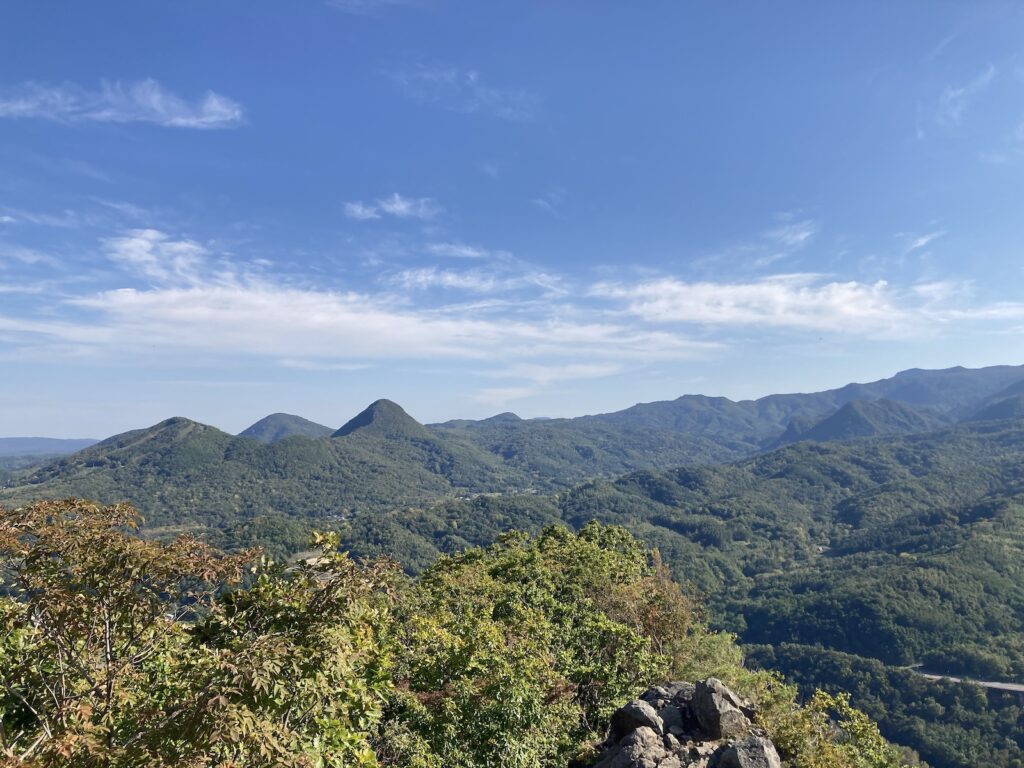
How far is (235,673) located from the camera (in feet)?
19.2

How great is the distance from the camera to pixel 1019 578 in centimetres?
15238

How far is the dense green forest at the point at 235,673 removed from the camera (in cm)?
571

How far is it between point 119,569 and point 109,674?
1230 millimetres

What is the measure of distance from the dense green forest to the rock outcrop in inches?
34.9

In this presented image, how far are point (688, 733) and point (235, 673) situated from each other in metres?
16.5

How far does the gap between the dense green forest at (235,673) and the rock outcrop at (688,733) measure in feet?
2.91

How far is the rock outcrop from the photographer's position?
15055 millimetres

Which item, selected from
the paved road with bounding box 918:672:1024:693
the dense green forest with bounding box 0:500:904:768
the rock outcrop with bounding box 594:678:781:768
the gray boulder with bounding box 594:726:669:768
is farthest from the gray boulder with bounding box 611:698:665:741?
the paved road with bounding box 918:672:1024:693

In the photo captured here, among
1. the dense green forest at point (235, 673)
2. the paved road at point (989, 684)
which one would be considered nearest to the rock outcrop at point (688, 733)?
the dense green forest at point (235, 673)

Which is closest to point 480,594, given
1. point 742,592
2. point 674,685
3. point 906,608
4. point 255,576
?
point 674,685

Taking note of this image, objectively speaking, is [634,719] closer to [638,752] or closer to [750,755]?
[638,752]

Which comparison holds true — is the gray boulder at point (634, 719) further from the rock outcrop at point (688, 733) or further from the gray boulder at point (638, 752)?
the gray boulder at point (638, 752)

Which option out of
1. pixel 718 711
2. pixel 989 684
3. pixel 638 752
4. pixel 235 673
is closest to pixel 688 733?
pixel 718 711

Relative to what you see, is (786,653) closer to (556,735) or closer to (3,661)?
(556,735)
